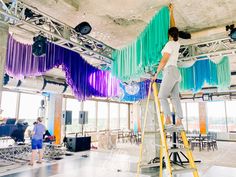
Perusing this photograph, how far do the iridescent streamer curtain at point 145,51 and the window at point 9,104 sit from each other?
690 cm

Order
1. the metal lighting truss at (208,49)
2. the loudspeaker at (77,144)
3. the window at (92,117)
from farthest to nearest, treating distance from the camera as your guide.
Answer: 1. the window at (92,117)
2. the loudspeaker at (77,144)
3. the metal lighting truss at (208,49)

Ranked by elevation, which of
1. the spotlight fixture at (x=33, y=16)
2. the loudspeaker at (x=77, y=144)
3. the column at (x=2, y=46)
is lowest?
the loudspeaker at (x=77, y=144)

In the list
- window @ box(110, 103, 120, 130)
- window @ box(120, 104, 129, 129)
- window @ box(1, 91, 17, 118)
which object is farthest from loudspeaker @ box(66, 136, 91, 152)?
window @ box(120, 104, 129, 129)

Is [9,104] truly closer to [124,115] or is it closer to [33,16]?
[33,16]

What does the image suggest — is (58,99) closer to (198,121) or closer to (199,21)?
(199,21)

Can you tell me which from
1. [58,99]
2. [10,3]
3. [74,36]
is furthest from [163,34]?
[58,99]

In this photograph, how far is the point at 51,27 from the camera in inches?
179

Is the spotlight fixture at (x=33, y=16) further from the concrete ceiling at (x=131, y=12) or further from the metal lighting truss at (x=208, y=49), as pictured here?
the metal lighting truss at (x=208, y=49)

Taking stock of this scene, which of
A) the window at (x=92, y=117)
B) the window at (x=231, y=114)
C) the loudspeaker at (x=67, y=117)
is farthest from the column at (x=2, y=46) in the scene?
the window at (x=231, y=114)

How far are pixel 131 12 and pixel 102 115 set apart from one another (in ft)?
40.1

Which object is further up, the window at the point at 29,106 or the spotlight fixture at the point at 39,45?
the spotlight fixture at the point at 39,45

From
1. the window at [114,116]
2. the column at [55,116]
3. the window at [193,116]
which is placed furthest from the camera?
the window at [193,116]

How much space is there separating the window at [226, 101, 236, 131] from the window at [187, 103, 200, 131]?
2348 millimetres

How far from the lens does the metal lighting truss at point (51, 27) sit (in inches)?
145
